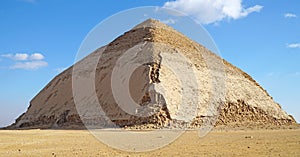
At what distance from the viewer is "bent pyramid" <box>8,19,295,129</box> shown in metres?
39.9

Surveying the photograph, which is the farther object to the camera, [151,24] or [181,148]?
[151,24]

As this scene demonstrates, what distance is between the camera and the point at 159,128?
35.0 meters

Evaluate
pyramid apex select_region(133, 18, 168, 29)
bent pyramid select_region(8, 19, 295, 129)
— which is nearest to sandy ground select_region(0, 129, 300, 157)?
bent pyramid select_region(8, 19, 295, 129)

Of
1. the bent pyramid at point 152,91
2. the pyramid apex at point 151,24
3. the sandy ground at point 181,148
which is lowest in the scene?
the sandy ground at point 181,148

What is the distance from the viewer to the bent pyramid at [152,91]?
3994cm

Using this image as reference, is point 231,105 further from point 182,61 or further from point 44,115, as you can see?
point 44,115

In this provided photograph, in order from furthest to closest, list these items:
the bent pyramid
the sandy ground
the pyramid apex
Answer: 1. the pyramid apex
2. the bent pyramid
3. the sandy ground

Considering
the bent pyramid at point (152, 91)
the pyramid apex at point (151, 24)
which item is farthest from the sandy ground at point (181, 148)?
the pyramid apex at point (151, 24)

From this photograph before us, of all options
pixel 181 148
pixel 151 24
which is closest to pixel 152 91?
pixel 181 148

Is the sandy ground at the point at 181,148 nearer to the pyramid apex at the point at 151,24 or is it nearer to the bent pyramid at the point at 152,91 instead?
the bent pyramid at the point at 152,91

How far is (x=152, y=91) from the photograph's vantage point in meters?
40.2

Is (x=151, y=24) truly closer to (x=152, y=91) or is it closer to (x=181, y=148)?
(x=152, y=91)

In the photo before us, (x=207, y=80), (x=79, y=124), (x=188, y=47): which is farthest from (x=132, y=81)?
(x=188, y=47)

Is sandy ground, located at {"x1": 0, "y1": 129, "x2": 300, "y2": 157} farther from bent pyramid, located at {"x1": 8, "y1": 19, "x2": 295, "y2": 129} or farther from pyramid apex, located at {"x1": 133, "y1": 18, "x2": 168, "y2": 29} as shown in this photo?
pyramid apex, located at {"x1": 133, "y1": 18, "x2": 168, "y2": 29}
